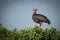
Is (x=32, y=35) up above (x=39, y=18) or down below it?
below

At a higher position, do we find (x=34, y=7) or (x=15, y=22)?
(x=34, y=7)

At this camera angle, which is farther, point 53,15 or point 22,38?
point 53,15

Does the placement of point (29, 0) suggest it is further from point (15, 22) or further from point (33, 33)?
point (33, 33)

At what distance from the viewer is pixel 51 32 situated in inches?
93.3

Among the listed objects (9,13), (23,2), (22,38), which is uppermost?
(23,2)

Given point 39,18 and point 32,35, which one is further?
point 39,18

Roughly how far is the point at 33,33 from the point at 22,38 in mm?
198

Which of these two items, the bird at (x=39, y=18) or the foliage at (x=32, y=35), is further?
the bird at (x=39, y=18)

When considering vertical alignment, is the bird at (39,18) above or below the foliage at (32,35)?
above

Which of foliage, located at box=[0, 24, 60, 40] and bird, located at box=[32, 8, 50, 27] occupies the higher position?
bird, located at box=[32, 8, 50, 27]

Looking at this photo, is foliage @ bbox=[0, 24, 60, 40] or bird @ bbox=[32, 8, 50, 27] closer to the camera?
foliage @ bbox=[0, 24, 60, 40]

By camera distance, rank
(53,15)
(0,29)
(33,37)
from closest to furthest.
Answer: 1. (33,37)
2. (0,29)
3. (53,15)

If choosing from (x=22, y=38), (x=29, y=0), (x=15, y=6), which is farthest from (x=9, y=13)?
(x=22, y=38)

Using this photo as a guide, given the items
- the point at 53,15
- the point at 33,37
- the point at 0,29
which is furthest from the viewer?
the point at 53,15
